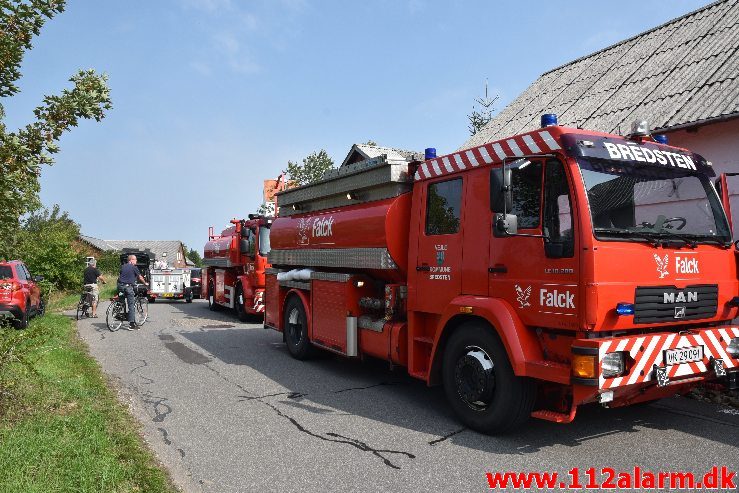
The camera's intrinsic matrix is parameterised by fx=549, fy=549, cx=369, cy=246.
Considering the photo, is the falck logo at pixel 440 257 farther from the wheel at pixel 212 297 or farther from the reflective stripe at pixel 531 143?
the wheel at pixel 212 297

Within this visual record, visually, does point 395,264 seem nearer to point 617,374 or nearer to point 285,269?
point 617,374

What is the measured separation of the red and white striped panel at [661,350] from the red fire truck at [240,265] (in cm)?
1109

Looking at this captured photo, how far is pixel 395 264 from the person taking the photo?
663 centimetres

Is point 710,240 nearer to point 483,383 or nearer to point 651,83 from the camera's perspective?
point 483,383

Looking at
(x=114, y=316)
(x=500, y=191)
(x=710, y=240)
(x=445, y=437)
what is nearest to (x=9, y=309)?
(x=114, y=316)

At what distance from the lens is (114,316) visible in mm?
12953

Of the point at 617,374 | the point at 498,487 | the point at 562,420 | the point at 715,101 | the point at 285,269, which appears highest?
the point at 715,101

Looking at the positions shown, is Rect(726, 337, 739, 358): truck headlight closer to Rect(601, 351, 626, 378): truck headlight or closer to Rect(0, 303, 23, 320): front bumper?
Rect(601, 351, 626, 378): truck headlight

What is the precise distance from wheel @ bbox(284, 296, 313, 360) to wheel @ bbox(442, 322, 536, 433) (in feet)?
A: 11.9

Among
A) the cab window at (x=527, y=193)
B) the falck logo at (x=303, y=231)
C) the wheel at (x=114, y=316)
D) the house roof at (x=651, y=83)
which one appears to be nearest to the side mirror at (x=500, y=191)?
the cab window at (x=527, y=193)

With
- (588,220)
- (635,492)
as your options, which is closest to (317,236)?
(588,220)

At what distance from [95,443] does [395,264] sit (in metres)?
3.61

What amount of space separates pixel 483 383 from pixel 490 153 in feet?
7.31

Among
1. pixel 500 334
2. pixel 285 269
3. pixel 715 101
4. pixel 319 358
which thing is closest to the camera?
pixel 500 334
